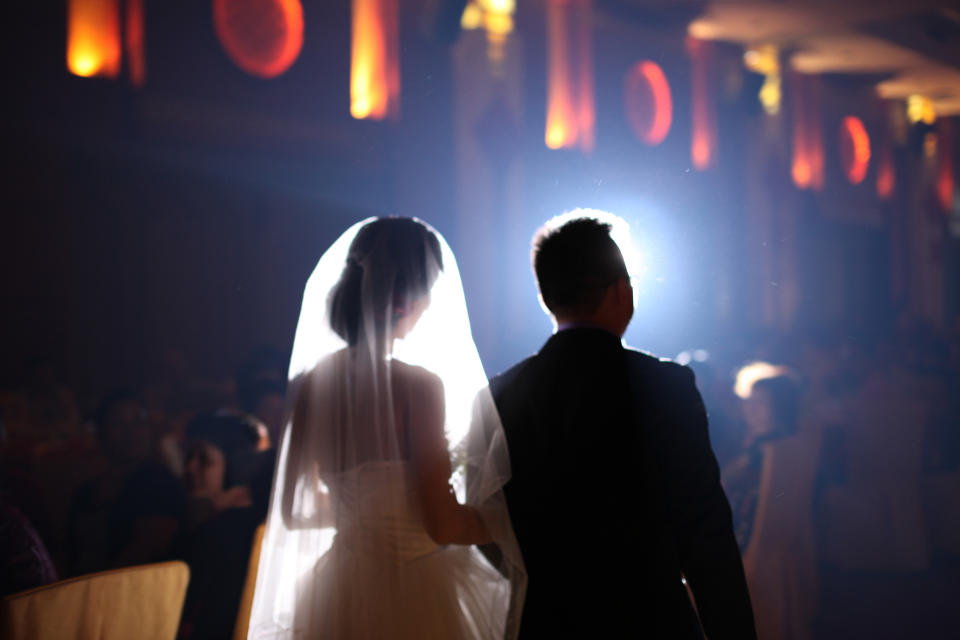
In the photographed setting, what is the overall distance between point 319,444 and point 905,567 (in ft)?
8.51

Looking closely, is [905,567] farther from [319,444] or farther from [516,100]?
[516,100]

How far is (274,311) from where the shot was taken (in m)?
4.05

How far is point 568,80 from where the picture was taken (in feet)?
14.4

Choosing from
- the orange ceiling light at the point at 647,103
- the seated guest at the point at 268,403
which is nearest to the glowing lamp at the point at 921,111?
the orange ceiling light at the point at 647,103

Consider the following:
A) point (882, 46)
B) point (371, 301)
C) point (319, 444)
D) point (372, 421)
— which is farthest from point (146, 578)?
point (882, 46)

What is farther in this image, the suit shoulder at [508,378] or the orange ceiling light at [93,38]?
the orange ceiling light at [93,38]

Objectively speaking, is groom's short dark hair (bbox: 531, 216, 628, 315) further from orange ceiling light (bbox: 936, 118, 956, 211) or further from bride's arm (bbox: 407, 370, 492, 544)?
orange ceiling light (bbox: 936, 118, 956, 211)

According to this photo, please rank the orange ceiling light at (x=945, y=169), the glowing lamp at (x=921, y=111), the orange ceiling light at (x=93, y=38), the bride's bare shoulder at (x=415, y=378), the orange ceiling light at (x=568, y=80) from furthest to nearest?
the orange ceiling light at (x=945, y=169)
the glowing lamp at (x=921, y=111)
the orange ceiling light at (x=568, y=80)
the orange ceiling light at (x=93, y=38)
the bride's bare shoulder at (x=415, y=378)

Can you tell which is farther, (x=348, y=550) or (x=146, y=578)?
(x=146, y=578)

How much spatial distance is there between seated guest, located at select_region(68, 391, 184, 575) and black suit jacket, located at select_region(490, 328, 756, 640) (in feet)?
4.73

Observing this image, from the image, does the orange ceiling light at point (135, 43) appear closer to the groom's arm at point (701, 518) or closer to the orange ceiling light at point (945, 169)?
the groom's arm at point (701, 518)

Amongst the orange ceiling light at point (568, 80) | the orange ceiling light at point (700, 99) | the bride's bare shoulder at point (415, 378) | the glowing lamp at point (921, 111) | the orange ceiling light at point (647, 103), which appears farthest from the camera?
the glowing lamp at point (921, 111)

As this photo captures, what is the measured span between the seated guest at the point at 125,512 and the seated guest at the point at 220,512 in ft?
0.46

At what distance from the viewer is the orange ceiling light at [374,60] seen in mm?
4094
